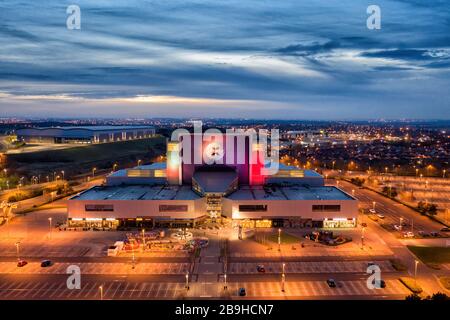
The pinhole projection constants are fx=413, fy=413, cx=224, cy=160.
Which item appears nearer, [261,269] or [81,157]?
[261,269]

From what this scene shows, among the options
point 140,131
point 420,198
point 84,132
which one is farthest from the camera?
point 140,131

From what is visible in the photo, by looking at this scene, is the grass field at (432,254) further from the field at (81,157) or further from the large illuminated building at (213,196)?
the field at (81,157)

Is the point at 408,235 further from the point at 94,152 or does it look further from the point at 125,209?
the point at 94,152

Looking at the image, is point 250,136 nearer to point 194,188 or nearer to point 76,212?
point 194,188

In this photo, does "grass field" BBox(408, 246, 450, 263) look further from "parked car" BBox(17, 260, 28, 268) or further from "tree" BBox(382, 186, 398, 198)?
"parked car" BBox(17, 260, 28, 268)

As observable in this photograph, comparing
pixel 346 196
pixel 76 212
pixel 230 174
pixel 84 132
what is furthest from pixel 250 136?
pixel 84 132

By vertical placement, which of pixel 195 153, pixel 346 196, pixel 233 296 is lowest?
pixel 233 296

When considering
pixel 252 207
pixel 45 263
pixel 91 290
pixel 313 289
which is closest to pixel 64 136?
pixel 252 207

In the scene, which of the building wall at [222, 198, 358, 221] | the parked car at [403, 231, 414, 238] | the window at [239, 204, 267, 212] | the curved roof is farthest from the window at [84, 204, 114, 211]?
the parked car at [403, 231, 414, 238]
